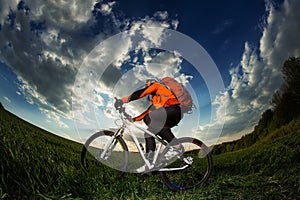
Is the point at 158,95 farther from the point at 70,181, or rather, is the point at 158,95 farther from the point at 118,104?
the point at 70,181

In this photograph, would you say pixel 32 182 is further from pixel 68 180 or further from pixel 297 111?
pixel 297 111

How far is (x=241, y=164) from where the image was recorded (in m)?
10.6

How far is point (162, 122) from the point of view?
6.32m

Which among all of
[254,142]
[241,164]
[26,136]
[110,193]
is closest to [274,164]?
[241,164]

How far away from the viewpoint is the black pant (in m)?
6.18

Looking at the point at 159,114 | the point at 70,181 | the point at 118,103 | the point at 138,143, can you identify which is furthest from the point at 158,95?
the point at 70,181

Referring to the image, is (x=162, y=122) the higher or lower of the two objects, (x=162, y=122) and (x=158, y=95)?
the lower

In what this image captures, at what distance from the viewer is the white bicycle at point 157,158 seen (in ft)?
20.7

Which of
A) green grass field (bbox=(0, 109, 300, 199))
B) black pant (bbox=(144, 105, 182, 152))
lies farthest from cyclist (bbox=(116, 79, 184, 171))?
green grass field (bbox=(0, 109, 300, 199))

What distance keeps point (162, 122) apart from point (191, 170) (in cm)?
122

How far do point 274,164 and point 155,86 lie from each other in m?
5.63

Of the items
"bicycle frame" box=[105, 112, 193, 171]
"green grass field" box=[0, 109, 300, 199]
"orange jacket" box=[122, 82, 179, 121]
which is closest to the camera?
"green grass field" box=[0, 109, 300, 199]

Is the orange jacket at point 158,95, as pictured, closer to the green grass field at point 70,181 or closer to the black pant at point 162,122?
the black pant at point 162,122

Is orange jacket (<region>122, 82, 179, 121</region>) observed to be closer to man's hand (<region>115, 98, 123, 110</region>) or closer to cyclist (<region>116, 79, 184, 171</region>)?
cyclist (<region>116, 79, 184, 171</region>)
